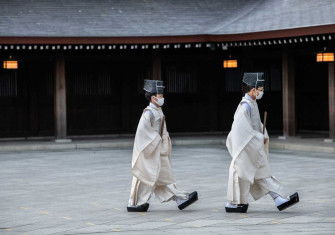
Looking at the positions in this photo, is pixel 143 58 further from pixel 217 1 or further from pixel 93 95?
pixel 217 1

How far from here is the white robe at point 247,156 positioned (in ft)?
37.1

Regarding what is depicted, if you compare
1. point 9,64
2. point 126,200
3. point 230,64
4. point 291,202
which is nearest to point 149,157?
point 126,200

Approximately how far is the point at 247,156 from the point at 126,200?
250cm

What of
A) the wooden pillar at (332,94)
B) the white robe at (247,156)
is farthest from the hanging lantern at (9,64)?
the white robe at (247,156)

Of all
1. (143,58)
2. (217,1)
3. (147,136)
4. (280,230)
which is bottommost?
(280,230)

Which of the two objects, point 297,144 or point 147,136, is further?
point 297,144

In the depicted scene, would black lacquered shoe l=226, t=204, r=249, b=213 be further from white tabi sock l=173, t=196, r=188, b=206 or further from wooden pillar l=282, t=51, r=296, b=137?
wooden pillar l=282, t=51, r=296, b=137

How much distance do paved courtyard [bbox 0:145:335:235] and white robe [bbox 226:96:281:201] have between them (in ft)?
1.20

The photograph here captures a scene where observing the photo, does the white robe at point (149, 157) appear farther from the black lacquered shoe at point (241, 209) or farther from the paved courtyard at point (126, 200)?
the black lacquered shoe at point (241, 209)

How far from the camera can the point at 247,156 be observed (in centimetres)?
1139

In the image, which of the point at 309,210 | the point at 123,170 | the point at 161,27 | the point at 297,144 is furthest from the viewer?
the point at 161,27

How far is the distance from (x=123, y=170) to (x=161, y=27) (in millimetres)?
9351

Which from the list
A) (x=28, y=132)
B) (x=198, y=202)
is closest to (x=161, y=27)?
(x=28, y=132)

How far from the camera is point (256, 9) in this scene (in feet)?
90.7
